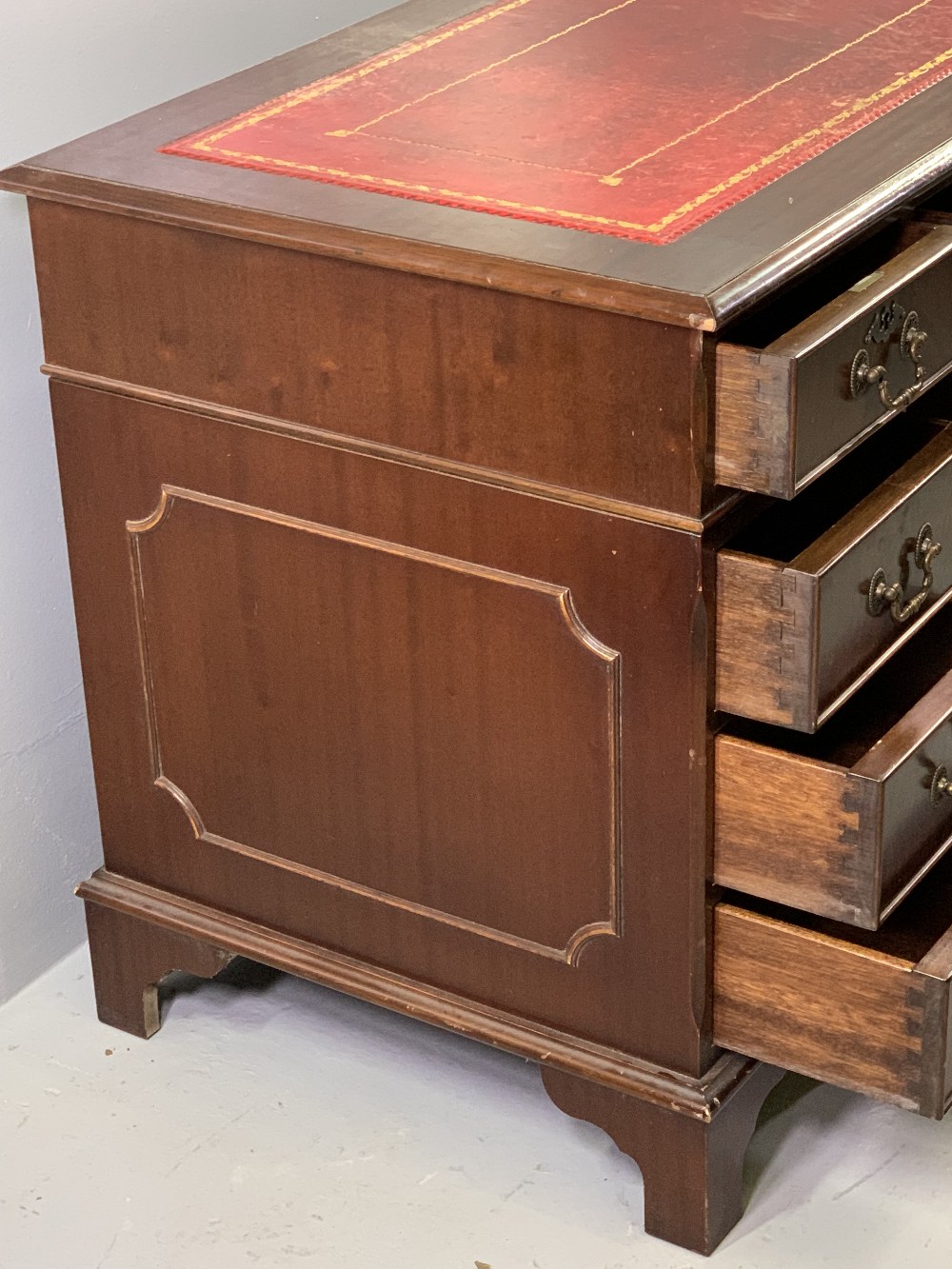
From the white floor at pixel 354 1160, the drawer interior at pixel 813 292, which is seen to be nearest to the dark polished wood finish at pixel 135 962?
the white floor at pixel 354 1160

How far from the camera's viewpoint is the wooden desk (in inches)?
52.0

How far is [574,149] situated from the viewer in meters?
1.48

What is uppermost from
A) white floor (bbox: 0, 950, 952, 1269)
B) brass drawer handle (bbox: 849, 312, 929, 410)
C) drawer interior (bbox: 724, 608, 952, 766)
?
brass drawer handle (bbox: 849, 312, 929, 410)

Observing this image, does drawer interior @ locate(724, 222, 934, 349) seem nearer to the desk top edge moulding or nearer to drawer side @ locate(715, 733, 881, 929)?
the desk top edge moulding

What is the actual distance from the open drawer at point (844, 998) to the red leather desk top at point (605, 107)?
1.65ft

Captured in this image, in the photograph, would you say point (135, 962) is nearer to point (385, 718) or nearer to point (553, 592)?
point (385, 718)

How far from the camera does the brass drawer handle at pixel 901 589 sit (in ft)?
4.58

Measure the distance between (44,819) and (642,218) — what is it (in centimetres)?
84

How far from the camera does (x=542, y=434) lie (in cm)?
135

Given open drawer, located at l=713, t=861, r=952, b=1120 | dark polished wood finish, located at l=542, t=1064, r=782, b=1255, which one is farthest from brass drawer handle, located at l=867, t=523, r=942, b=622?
dark polished wood finish, located at l=542, t=1064, r=782, b=1255

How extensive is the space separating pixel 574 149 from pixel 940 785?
1.74ft

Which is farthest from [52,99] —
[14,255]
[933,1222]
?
[933,1222]

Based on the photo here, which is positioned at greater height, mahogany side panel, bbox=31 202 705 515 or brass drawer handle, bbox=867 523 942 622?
mahogany side panel, bbox=31 202 705 515

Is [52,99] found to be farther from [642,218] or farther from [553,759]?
[553,759]
